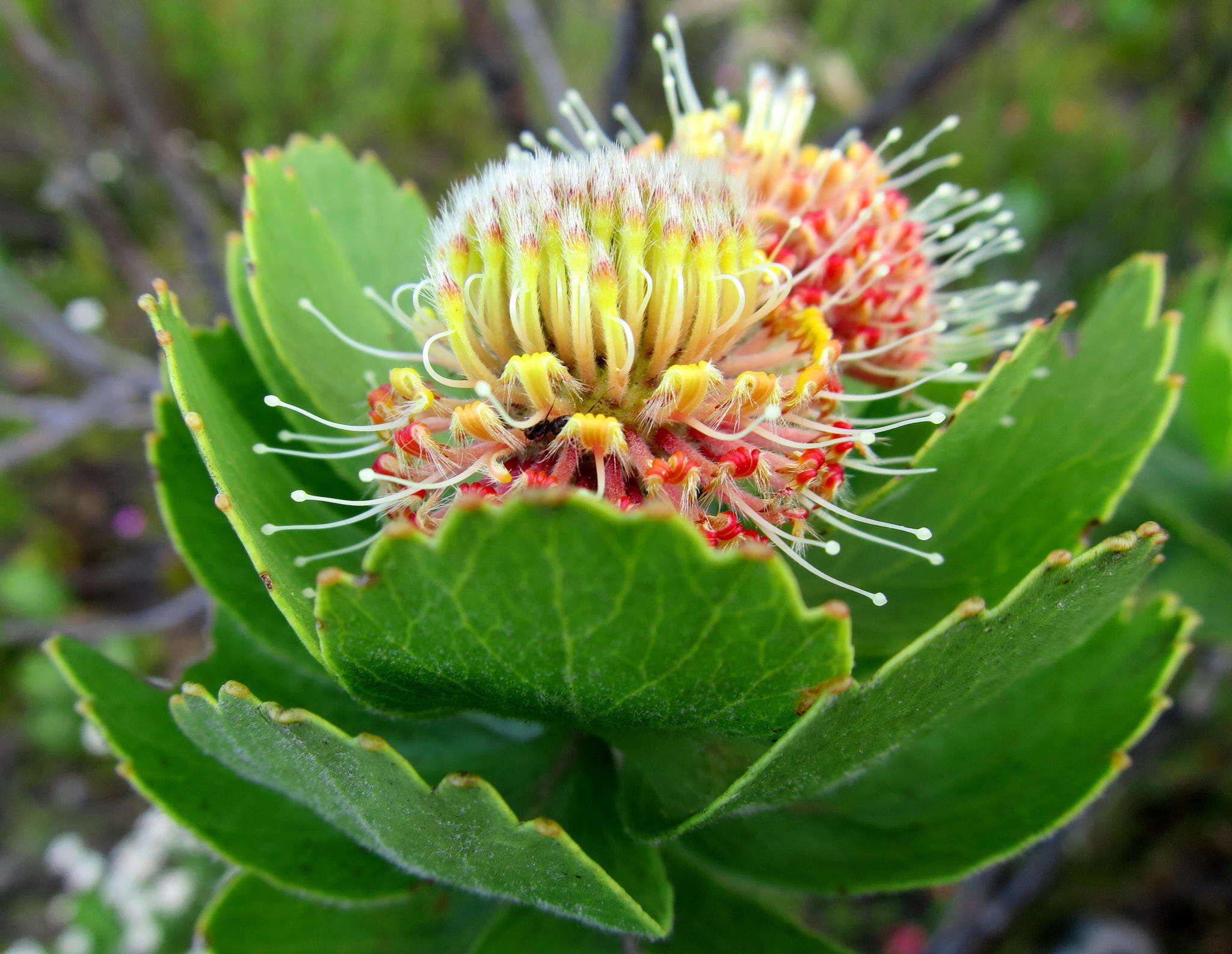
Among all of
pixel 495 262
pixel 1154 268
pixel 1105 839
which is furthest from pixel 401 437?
pixel 1105 839

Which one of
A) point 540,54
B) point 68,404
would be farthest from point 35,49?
point 540,54

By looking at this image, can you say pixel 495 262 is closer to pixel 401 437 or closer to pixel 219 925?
pixel 401 437

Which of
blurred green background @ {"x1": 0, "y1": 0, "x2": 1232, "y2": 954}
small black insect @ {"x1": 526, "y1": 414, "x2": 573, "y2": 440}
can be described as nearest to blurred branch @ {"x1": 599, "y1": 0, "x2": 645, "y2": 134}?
blurred green background @ {"x1": 0, "y1": 0, "x2": 1232, "y2": 954}

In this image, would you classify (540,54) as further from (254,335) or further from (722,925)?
(722,925)

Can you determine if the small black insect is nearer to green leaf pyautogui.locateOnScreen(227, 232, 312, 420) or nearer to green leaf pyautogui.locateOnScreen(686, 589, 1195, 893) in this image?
green leaf pyautogui.locateOnScreen(227, 232, 312, 420)

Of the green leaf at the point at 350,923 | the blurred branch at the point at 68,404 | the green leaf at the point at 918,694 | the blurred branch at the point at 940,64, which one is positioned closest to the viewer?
the green leaf at the point at 918,694

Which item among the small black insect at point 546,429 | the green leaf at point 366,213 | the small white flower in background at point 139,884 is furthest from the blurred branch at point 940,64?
the small white flower in background at point 139,884

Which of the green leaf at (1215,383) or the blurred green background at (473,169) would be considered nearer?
the green leaf at (1215,383)

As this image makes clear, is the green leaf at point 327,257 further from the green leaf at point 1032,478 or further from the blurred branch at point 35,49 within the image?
the blurred branch at point 35,49
